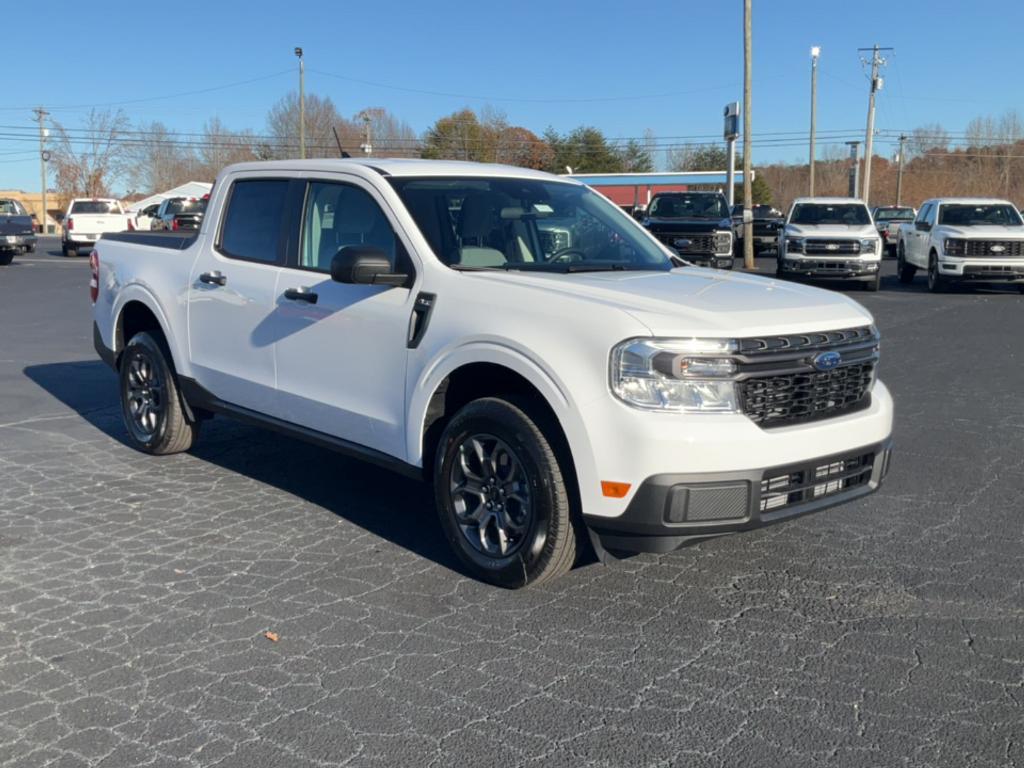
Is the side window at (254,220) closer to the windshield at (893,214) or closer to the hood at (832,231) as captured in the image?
the hood at (832,231)

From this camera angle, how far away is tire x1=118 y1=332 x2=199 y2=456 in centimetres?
662

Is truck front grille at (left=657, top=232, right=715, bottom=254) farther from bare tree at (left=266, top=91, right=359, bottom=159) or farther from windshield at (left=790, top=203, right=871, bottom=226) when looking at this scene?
bare tree at (left=266, top=91, right=359, bottom=159)

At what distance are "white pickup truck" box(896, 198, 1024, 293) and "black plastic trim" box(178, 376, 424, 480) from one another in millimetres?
16918

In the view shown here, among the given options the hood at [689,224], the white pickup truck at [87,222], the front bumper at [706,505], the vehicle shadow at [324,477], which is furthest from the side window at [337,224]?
the white pickup truck at [87,222]

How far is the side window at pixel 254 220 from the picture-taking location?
5785mm

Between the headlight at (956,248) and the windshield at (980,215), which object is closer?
the headlight at (956,248)

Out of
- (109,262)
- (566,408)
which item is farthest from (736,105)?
(566,408)

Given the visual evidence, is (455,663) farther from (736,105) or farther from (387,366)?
(736,105)

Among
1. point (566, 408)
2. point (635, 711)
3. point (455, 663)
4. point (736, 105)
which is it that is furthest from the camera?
point (736, 105)

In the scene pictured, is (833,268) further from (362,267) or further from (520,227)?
(362,267)

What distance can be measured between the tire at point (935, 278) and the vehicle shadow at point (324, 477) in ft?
53.0

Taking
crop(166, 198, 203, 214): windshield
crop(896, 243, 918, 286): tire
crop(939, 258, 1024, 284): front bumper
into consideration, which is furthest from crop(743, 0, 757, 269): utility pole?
crop(166, 198, 203, 214): windshield

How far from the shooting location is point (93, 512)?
5.63 metres

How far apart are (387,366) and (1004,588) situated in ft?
9.70
